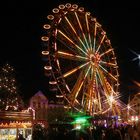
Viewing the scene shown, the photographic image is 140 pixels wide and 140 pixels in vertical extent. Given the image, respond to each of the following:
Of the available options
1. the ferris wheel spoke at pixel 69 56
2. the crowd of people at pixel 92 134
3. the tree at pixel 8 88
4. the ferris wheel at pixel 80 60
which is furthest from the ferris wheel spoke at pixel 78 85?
the tree at pixel 8 88

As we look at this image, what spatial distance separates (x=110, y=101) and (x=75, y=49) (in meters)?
6.24

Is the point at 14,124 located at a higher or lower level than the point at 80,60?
lower

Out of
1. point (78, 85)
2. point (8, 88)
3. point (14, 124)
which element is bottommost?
point (14, 124)

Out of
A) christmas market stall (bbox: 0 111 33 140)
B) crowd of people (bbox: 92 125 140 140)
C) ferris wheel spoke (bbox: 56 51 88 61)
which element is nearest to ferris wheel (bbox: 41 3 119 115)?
ferris wheel spoke (bbox: 56 51 88 61)

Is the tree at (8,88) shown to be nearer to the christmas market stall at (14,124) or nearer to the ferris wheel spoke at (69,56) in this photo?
the ferris wheel spoke at (69,56)

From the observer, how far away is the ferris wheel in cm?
2819

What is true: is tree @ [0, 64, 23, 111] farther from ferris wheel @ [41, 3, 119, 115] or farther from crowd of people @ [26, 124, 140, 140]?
crowd of people @ [26, 124, 140, 140]

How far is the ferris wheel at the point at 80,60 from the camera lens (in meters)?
28.2

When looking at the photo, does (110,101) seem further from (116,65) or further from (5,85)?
(5,85)

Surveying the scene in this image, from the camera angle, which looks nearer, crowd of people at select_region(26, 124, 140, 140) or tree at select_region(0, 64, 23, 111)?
crowd of people at select_region(26, 124, 140, 140)

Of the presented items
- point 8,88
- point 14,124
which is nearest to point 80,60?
point 8,88

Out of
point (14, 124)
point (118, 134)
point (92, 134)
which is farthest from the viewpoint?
point (14, 124)

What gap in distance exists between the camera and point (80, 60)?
3125cm

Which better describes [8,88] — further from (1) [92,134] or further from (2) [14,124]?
(1) [92,134]
